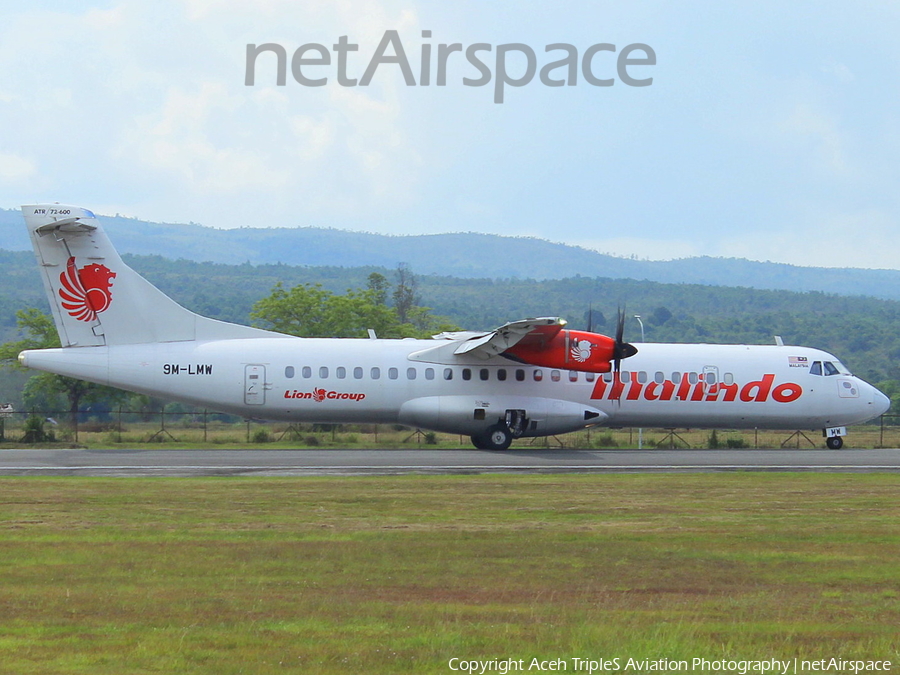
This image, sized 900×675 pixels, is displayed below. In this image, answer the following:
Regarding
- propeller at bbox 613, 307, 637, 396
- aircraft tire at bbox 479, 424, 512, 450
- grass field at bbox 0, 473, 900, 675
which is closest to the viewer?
grass field at bbox 0, 473, 900, 675

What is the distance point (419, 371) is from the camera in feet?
102

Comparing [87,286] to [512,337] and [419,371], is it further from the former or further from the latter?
[512,337]

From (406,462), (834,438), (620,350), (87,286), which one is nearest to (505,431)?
(620,350)

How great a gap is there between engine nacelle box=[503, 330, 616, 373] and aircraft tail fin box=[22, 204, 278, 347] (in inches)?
395

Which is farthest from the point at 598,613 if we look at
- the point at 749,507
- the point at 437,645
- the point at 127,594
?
the point at 749,507

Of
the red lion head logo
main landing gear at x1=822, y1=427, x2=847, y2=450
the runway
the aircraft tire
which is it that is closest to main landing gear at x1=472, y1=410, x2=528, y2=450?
the aircraft tire

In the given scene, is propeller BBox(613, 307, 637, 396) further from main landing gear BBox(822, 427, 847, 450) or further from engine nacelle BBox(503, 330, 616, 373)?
main landing gear BBox(822, 427, 847, 450)

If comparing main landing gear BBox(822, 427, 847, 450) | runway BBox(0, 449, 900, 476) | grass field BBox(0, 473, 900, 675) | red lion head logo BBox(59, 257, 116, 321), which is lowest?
grass field BBox(0, 473, 900, 675)

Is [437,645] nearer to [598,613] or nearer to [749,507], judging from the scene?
[598,613]

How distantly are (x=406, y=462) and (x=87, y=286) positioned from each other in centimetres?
1106

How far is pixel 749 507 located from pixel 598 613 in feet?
30.3

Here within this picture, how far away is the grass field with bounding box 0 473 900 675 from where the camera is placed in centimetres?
825

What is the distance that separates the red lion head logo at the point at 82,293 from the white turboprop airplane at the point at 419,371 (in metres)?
0.03

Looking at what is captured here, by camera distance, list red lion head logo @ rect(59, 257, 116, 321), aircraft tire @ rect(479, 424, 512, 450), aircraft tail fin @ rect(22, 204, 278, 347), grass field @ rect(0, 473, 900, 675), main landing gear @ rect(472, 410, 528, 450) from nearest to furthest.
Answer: grass field @ rect(0, 473, 900, 675) → aircraft tail fin @ rect(22, 204, 278, 347) → red lion head logo @ rect(59, 257, 116, 321) → main landing gear @ rect(472, 410, 528, 450) → aircraft tire @ rect(479, 424, 512, 450)
